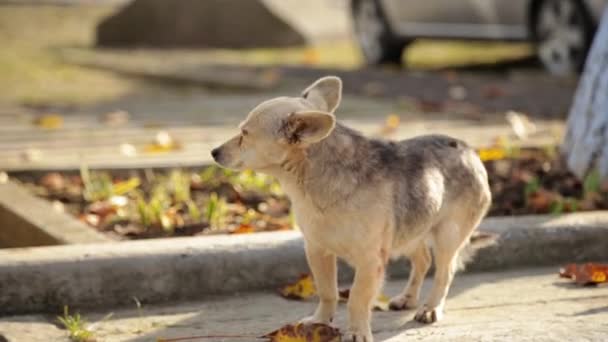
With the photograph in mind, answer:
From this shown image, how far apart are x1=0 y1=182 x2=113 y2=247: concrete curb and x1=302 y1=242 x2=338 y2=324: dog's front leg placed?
1.30m

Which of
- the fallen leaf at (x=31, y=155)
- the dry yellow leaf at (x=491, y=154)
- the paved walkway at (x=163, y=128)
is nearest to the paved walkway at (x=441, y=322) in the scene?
the dry yellow leaf at (x=491, y=154)

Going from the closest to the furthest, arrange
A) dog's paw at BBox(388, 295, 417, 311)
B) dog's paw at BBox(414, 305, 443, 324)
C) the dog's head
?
the dog's head < dog's paw at BBox(414, 305, 443, 324) < dog's paw at BBox(388, 295, 417, 311)

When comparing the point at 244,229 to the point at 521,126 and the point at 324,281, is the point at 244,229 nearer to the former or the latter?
the point at 324,281

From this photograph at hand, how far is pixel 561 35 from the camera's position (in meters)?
13.0

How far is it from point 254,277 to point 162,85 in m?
8.26

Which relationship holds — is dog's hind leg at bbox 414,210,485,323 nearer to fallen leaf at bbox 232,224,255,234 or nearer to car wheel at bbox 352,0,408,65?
fallen leaf at bbox 232,224,255,234

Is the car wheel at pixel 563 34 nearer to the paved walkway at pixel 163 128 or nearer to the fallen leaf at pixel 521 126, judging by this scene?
the paved walkway at pixel 163 128

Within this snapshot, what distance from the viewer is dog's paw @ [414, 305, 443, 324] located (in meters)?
5.00

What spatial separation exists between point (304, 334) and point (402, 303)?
93cm

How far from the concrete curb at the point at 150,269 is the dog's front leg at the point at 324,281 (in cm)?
60

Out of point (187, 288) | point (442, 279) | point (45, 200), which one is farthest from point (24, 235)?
point (442, 279)

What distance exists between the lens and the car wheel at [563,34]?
12.6 meters

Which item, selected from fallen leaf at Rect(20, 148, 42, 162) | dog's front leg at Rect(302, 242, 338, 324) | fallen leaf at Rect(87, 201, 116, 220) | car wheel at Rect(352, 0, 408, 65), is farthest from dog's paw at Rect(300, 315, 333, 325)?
car wheel at Rect(352, 0, 408, 65)

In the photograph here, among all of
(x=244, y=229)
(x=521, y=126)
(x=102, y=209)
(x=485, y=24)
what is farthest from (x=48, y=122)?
(x=485, y=24)
